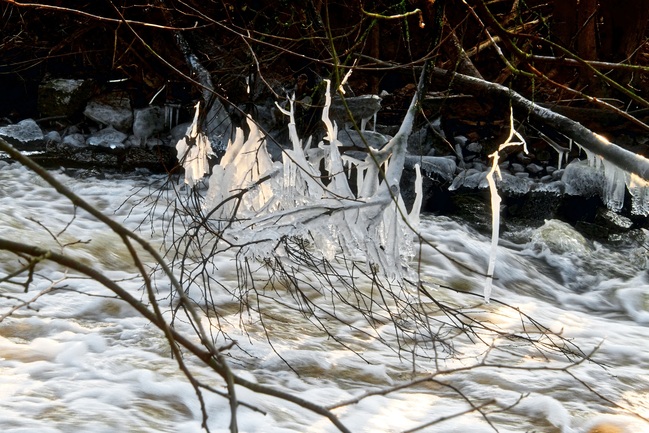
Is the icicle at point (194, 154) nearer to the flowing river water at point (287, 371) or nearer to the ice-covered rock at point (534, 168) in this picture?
the flowing river water at point (287, 371)

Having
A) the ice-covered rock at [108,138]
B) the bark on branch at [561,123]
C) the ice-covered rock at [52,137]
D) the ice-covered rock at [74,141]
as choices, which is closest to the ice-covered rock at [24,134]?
the ice-covered rock at [52,137]

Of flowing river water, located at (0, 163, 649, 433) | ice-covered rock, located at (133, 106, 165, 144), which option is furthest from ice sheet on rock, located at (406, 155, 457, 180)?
ice-covered rock, located at (133, 106, 165, 144)

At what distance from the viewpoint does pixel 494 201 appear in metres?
3.29

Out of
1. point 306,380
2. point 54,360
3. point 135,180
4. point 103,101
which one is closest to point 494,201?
point 306,380

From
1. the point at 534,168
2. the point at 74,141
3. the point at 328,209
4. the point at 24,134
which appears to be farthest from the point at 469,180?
the point at 328,209

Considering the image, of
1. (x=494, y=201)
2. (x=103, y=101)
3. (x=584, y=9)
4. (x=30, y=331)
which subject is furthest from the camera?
(x=103, y=101)

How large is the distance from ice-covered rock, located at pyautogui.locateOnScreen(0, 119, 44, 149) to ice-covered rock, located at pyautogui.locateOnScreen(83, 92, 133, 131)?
74 centimetres

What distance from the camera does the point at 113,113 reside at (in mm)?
9984

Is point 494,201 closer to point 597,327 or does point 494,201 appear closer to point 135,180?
point 597,327

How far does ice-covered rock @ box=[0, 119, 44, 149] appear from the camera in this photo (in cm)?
942

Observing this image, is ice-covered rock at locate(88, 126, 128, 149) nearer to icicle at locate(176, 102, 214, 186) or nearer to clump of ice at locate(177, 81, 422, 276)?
icicle at locate(176, 102, 214, 186)

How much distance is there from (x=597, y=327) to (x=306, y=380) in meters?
2.65

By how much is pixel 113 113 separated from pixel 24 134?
120 cm

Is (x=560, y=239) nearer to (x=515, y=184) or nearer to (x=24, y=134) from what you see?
(x=515, y=184)
